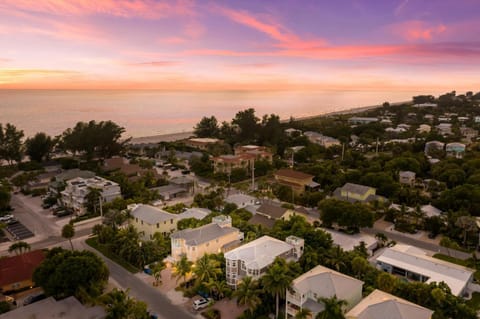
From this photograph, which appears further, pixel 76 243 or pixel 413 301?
pixel 76 243

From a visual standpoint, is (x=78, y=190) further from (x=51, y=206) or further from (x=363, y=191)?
(x=363, y=191)

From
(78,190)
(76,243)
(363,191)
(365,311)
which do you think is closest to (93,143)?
(78,190)

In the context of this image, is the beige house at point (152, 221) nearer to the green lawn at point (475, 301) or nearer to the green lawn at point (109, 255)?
the green lawn at point (109, 255)

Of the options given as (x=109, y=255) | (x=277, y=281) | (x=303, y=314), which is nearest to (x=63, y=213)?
(x=109, y=255)

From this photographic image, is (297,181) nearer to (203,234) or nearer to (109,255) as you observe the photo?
(203,234)

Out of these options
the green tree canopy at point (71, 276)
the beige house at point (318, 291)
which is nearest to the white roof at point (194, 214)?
the green tree canopy at point (71, 276)
